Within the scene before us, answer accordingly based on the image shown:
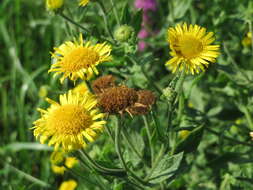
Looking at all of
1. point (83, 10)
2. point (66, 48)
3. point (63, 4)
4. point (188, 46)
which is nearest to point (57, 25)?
point (83, 10)

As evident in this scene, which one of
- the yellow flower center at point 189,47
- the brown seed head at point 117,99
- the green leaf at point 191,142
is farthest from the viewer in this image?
the green leaf at point 191,142

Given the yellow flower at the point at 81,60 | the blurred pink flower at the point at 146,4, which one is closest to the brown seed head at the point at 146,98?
the yellow flower at the point at 81,60

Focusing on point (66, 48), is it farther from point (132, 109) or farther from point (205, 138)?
point (205, 138)

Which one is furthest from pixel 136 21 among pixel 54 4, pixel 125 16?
pixel 54 4

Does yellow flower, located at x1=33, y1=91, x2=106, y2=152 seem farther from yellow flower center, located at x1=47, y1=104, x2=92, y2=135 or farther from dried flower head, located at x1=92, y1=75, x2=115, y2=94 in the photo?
dried flower head, located at x1=92, y1=75, x2=115, y2=94

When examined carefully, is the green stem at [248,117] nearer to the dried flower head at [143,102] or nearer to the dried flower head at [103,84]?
the dried flower head at [143,102]

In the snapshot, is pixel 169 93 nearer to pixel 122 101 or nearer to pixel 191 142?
pixel 122 101
